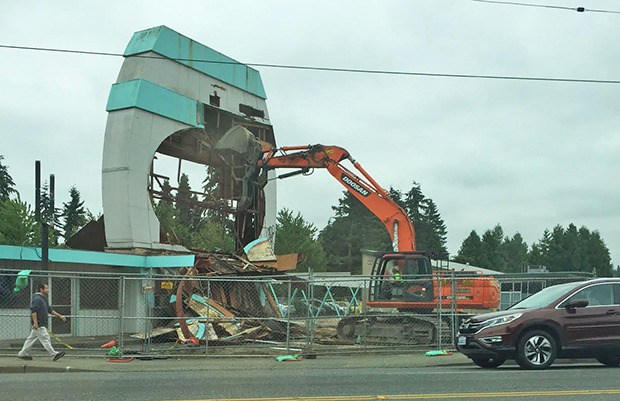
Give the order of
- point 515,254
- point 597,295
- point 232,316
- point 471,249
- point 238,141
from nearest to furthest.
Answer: point 597,295, point 232,316, point 238,141, point 471,249, point 515,254

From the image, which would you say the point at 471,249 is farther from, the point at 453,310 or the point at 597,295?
the point at 597,295

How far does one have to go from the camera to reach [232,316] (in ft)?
71.4

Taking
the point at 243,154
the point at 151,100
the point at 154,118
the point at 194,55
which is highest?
the point at 194,55

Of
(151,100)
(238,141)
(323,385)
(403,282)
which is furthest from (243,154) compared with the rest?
(323,385)

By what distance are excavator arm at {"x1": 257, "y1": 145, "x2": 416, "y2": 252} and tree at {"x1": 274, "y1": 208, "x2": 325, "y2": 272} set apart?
3495 centimetres

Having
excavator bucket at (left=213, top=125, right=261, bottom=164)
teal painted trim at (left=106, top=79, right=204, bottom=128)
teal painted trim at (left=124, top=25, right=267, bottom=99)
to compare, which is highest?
teal painted trim at (left=124, top=25, right=267, bottom=99)

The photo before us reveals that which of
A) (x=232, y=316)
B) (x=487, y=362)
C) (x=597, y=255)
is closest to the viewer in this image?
(x=487, y=362)

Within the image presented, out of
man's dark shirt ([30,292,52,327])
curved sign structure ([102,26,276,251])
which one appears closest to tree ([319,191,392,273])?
curved sign structure ([102,26,276,251])

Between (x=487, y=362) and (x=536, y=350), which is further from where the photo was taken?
(x=487, y=362)

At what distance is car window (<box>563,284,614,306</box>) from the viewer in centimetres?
1411

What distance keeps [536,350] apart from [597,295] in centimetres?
166

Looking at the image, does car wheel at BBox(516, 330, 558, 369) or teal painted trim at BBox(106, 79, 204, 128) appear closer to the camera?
car wheel at BBox(516, 330, 558, 369)

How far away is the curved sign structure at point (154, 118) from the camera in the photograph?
84.1 feet

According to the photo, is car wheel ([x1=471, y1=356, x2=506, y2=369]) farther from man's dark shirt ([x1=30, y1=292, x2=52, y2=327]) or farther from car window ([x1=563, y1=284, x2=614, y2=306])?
man's dark shirt ([x1=30, y1=292, x2=52, y2=327])
